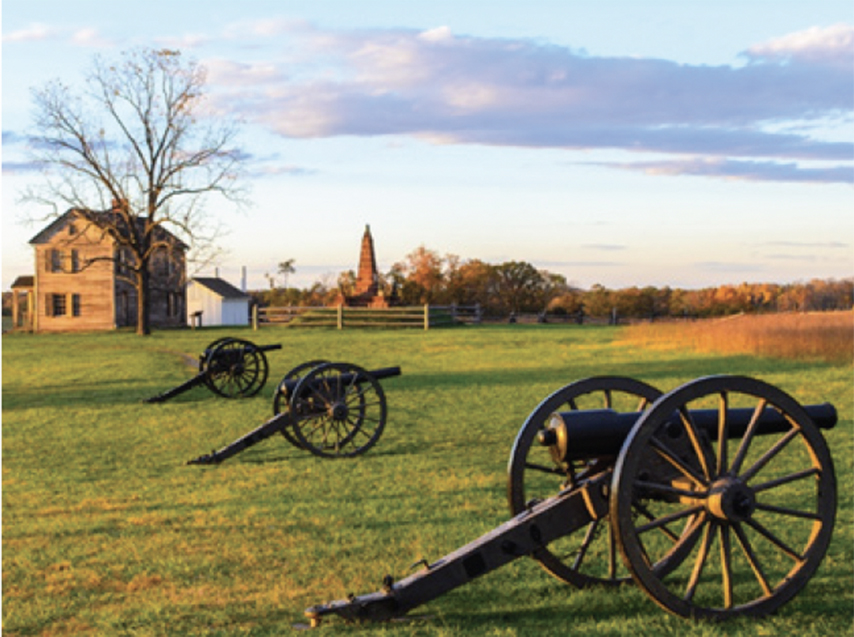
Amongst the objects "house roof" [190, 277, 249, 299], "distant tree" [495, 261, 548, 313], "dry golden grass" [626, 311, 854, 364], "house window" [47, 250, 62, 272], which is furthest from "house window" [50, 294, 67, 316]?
"dry golden grass" [626, 311, 854, 364]

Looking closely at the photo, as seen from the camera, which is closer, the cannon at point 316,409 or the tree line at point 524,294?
the cannon at point 316,409

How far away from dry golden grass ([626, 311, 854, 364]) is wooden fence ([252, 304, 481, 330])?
17.8 m

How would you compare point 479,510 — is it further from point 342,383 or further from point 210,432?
point 210,432

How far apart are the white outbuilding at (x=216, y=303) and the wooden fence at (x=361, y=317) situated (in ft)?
58.3

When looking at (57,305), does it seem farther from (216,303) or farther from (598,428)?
(598,428)

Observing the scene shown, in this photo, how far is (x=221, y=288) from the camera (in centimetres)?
7262

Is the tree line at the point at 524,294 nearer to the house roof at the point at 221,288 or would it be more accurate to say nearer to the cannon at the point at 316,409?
the house roof at the point at 221,288

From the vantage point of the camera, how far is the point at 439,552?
762 cm

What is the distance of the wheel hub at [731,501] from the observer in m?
5.41

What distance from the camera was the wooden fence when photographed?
48.9 m

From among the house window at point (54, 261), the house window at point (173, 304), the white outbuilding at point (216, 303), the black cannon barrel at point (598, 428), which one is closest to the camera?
the black cannon barrel at point (598, 428)

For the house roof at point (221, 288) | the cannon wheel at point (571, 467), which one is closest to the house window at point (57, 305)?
the house roof at point (221, 288)

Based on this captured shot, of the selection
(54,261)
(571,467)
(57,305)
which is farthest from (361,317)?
(571,467)

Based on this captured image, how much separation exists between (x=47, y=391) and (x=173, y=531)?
15.7 m
